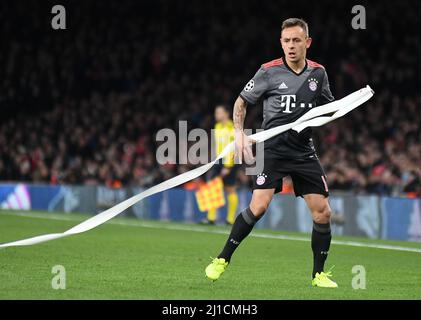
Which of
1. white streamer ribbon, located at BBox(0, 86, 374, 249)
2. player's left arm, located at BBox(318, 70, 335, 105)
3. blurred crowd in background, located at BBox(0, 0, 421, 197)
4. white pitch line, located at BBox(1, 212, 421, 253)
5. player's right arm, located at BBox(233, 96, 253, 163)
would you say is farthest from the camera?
blurred crowd in background, located at BBox(0, 0, 421, 197)

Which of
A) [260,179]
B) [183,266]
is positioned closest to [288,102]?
[260,179]

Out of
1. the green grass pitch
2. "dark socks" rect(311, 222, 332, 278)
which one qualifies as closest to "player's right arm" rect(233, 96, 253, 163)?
"dark socks" rect(311, 222, 332, 278)

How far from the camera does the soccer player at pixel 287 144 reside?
9508 millimetres

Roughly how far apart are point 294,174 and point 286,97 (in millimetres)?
732

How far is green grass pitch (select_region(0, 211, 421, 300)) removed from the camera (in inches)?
354

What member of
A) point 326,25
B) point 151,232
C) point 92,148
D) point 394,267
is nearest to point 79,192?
point 92,148

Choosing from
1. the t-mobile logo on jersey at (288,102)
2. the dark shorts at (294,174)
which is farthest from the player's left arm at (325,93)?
the dark shorts at (294,174)

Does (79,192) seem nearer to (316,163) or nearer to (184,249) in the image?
(184,249)

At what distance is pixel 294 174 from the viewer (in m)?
9.57

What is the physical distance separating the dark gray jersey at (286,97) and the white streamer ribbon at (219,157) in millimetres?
90

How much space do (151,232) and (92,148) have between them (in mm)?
12011

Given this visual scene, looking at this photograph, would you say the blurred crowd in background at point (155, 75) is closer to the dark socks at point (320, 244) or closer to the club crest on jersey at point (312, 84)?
the dark socks at point (320, 244)

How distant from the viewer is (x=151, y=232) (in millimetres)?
17875

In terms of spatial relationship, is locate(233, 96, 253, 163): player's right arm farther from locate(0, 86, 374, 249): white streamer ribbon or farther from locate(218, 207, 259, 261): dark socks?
locate(218, 207, 259, 261): dark socks
